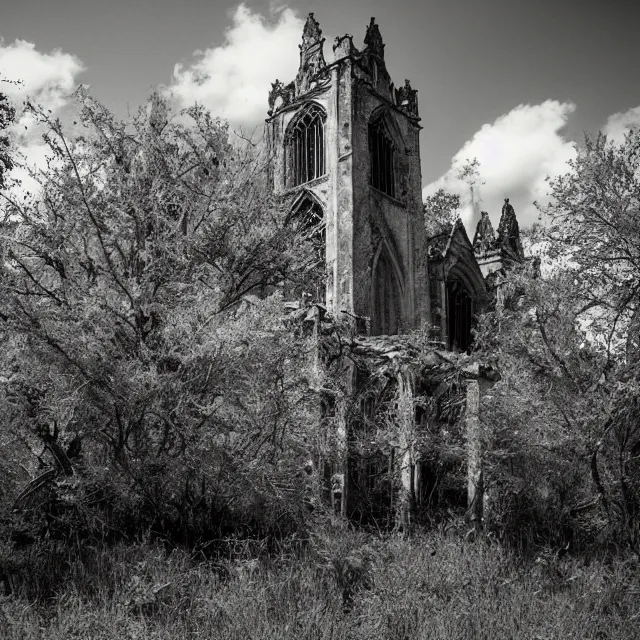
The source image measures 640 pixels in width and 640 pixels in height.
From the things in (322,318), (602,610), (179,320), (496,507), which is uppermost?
(322,318)

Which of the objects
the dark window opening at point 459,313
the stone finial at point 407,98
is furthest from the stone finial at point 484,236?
the stone finial at point 407,98

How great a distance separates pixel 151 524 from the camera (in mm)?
6531

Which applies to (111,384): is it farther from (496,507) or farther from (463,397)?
(463,397)

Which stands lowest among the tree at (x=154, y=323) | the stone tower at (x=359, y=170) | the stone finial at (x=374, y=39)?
the tree at (x=154, y=323)

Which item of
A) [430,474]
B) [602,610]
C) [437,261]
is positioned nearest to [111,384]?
[602,610]

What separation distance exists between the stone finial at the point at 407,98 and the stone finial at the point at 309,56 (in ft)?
11.4

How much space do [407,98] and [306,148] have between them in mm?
5142

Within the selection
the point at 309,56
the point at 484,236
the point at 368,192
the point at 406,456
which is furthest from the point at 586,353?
the point at 484,236

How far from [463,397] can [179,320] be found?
6406 millimetres

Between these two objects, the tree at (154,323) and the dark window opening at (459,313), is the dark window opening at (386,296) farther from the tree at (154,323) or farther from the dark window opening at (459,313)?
the tree at (154,323)

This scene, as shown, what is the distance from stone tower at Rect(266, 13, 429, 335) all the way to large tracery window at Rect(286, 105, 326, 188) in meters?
0.04

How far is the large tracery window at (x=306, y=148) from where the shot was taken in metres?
22.8

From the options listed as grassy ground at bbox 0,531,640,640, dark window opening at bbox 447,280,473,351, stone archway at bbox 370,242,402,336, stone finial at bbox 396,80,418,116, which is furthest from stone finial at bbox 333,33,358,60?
grassy ground at bbox 0,531,640,640

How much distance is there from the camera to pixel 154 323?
22.9 feet
